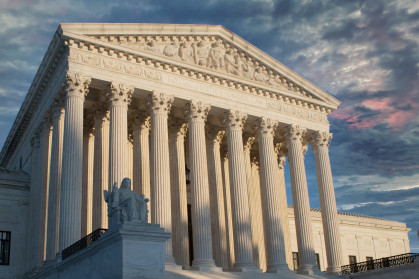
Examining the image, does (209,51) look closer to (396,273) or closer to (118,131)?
(118,131)

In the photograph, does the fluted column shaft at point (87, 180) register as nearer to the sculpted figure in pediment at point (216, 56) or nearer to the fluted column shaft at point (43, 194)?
the fluted column shaft at point (43, 194)

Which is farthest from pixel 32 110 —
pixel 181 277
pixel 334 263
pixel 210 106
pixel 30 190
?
pixel 334 263

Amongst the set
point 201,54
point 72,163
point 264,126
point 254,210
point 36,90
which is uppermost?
point 201,54

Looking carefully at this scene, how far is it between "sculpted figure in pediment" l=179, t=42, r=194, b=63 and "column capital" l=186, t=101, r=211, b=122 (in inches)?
128

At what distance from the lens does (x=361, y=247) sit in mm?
60812

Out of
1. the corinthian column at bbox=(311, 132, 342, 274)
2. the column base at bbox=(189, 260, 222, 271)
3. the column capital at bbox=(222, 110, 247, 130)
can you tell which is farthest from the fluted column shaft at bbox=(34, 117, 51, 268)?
the corinthian column at bbox=(311, 132, 342, 274)

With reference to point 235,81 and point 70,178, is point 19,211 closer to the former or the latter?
point 70,178

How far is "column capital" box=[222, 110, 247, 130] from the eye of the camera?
37.8 meters

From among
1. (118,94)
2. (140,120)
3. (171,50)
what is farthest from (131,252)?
(171,50)

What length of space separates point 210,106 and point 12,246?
17.4 metres

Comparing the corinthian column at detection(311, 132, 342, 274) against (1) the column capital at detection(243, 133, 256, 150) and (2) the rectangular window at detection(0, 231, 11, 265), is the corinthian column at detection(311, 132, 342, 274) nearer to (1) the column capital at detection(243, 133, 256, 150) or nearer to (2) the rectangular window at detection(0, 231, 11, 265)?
(1) the column capital at detection(243, 133, 256, 150)

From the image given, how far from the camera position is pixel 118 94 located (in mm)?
32656

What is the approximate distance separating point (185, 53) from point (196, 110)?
430 centimetres

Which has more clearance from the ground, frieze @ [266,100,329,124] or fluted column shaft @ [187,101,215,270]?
frieze @ [266,100,329,124]
